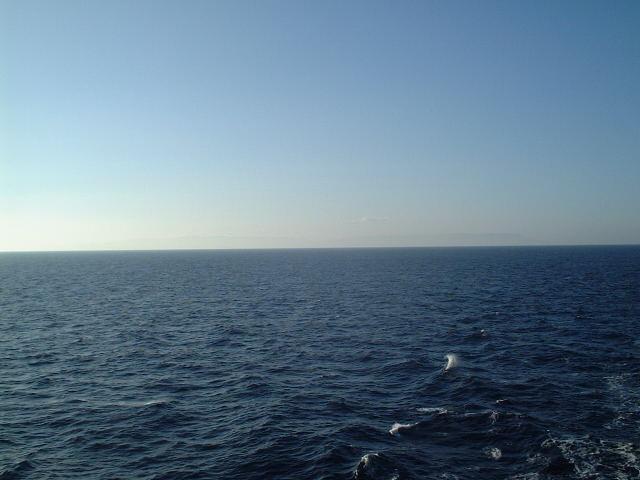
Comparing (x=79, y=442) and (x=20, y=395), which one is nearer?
(x=79, y=442)

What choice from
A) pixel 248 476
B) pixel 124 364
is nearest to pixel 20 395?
pixel 124 364

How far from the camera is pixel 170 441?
29.3m

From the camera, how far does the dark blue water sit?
26.1 m

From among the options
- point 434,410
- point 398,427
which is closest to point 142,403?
point 398,427

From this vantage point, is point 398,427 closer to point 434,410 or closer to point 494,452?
point 434,410

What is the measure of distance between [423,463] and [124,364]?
34813 mm

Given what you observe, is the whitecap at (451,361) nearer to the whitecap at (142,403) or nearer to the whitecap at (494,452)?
the whitecap at (494,452)

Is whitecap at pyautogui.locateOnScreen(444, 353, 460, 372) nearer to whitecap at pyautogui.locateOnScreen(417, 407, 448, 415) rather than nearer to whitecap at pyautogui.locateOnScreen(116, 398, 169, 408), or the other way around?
whitecap at pyautogui.locateOnScreen(417, 407, 448, 415)

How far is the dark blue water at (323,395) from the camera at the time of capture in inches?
1029

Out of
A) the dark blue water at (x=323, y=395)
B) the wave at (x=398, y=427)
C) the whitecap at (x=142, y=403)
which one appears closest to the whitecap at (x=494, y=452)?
the dark blue water at (x=323, y=395)

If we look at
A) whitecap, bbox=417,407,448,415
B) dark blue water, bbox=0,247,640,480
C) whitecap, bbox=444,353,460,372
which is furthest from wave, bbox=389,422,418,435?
whitecap, bbox=444,353,460,372

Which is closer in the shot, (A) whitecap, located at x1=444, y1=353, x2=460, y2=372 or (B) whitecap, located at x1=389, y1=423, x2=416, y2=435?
(B) whitecap, located at x1=389, y1=423, x2=416, y2=435

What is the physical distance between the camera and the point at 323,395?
37531 mm

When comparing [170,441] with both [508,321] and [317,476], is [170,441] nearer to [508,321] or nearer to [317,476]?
[317,476]
